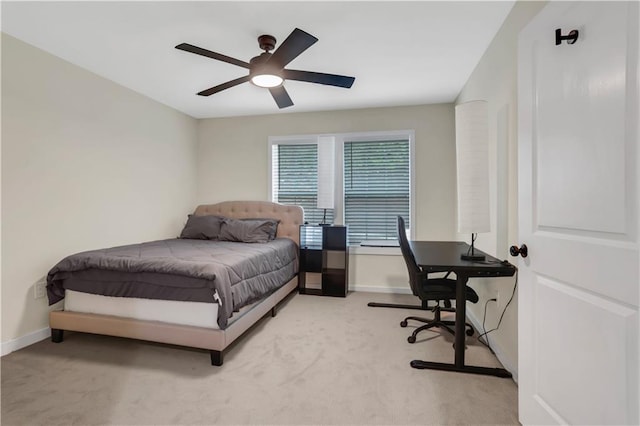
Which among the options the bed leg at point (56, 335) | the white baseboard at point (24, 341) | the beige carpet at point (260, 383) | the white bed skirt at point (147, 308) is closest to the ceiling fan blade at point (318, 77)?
the white bed skirt at point (147, 308)

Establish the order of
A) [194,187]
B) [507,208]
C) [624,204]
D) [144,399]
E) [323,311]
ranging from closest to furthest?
1. [624,204]
2. [144,399]
3. [507,208]
4. [323,311]
5. [194,187]

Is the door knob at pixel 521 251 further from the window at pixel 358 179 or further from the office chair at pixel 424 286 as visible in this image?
the window at pixel 358 179

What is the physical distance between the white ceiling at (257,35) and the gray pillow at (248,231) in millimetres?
1629

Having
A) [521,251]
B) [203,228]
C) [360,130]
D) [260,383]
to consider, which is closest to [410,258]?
[521,251]

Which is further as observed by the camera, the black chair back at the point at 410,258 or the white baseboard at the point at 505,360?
the black chair back at the point at 410,258

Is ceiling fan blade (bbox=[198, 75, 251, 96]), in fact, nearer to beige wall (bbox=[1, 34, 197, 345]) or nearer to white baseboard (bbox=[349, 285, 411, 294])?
beige wall (bbox=[1, 34, 197, 345])

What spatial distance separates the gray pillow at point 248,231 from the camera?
3785 mm

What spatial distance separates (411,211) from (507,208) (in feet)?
6.26

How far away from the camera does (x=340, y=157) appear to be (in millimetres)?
4340

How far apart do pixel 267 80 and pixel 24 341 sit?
2.95 meters

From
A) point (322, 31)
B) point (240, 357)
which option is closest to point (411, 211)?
point (322, 31)

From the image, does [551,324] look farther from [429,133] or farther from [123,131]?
[123,131]

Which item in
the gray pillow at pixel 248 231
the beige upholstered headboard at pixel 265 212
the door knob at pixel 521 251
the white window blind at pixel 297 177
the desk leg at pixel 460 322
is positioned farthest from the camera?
the white window blind at pixel 297 177

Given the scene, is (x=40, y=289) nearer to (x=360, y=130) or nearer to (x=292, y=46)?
(x=292, y=46)
